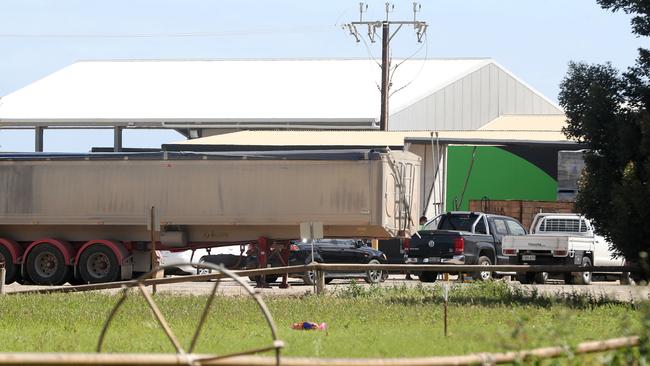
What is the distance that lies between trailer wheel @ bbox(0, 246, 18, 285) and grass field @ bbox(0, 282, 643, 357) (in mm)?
9189

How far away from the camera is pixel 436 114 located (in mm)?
69750

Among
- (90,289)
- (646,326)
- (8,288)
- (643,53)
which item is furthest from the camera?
(8,288)

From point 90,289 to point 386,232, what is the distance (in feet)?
28.7

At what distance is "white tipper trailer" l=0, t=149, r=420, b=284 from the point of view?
32.9 m

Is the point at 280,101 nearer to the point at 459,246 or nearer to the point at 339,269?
the point at 459,246

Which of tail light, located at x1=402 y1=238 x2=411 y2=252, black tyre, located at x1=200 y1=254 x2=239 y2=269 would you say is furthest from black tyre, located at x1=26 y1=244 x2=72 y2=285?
tail light, located at x1=402 y1=238 x2=411 y2=252

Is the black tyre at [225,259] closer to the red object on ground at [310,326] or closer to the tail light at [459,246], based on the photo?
the tail light at [459,246]

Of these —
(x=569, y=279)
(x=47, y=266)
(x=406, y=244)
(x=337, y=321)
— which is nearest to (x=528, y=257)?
(x=569, y=279)

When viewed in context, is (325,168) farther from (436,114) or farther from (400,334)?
(436,114)

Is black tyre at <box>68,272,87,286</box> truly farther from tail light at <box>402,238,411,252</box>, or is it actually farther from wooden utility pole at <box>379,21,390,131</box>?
wooden utility pole at <box>379,21,390,131</box>

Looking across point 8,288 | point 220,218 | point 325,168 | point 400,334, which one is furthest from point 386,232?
point 400,334

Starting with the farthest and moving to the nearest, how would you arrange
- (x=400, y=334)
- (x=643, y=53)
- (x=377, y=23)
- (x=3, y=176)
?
(x=377, y=23) → (x=3, y=176) → (x=643, y=53) → (x=400, y=334)

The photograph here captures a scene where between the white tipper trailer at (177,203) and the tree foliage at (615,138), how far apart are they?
9442 millimetres

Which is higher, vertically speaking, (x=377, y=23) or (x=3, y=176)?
(x=377, y=23)
